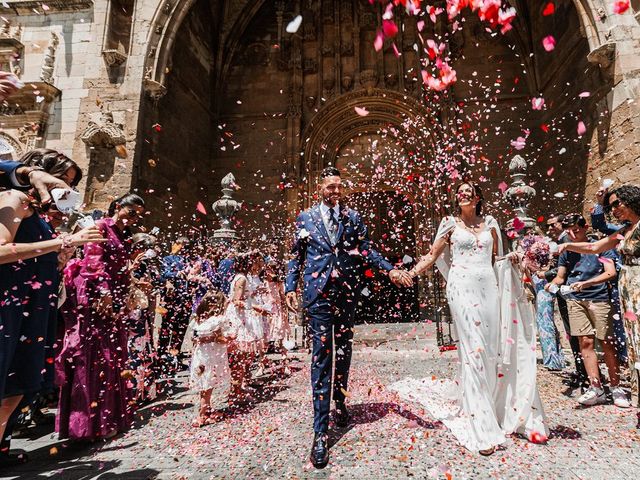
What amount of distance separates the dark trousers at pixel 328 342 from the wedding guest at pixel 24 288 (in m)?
1.71

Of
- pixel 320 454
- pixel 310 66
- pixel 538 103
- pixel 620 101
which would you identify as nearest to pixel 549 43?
pixel 538 103

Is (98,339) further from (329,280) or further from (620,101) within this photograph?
(620,101)

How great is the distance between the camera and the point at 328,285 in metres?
3.03

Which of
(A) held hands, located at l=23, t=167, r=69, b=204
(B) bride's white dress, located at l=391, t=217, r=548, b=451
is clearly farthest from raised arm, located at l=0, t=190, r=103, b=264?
(B) bride's white dress, located at l=391, t=217, r=548, b=451

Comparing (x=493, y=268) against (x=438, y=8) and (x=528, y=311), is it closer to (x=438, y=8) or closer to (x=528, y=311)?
(x=528, y=311)

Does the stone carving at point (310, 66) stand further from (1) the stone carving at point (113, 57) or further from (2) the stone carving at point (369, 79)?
(1) the stone carving at point (113, 57)

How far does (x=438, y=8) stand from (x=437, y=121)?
15.6 ft

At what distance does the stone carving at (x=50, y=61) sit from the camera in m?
9.54

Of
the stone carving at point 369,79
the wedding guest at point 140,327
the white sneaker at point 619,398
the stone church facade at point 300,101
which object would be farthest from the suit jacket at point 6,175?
the stone carving at point 369,79

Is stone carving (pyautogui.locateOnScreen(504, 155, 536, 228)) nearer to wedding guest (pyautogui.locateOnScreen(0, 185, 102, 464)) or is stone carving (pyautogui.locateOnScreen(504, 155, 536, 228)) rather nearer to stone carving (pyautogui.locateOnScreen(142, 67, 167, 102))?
wedding guest (pyautogui.locateOnScreen(0, 185, 102, 464))

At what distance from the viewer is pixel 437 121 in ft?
39.5

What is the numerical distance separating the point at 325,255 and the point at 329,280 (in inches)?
9.2

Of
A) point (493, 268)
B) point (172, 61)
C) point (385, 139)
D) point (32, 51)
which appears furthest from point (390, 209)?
point (32, 51)

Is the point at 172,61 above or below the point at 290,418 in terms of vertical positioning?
above
